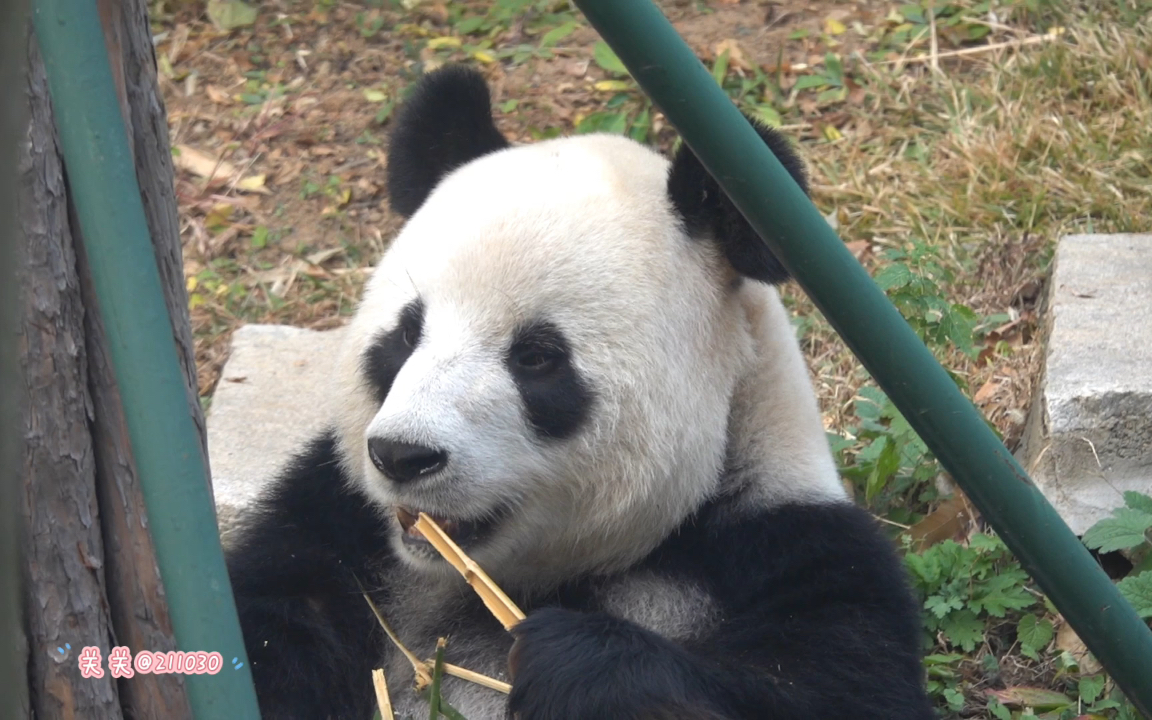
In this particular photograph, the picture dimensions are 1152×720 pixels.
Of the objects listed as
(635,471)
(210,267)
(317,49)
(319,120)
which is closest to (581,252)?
(635,471)

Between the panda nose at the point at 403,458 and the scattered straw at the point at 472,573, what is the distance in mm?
144

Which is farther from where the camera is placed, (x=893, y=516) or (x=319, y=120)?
(x=319, y=120)

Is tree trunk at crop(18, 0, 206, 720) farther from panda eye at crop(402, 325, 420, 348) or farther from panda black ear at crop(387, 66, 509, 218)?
panda black ear at crop(387, 66, 509, 218)

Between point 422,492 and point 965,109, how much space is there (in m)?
3.76

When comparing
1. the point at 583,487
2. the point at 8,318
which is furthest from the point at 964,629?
the point at 8,318

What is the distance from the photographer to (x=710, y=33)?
5.86 metres

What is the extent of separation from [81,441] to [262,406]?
2.27 meters

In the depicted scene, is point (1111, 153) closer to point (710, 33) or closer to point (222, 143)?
point (710, 33)

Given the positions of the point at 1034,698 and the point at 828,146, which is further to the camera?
the point at 828,146

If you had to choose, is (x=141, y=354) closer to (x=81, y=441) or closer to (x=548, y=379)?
(x=81, y=441)

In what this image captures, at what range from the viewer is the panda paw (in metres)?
2.11

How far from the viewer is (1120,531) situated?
2.90 m

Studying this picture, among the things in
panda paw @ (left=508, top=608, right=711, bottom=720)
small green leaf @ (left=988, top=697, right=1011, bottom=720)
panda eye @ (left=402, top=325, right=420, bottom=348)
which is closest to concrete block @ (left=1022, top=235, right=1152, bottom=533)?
small green leaf @ (left=988, top=697, right=1011, bottom=720)

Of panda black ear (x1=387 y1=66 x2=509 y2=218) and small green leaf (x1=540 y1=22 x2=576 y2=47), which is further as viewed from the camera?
small green leaf (x1=540 y1=22 x2=576 y2=47)
